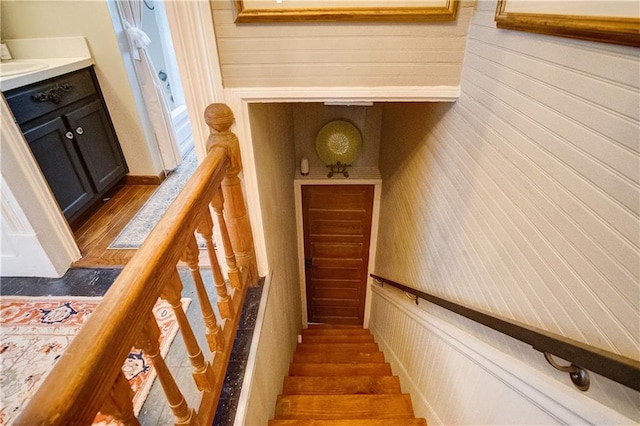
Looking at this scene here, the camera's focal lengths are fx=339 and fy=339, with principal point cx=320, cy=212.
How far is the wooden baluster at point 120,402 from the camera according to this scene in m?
0.64

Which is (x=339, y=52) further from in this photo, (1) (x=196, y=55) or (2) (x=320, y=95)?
(1) (x=196, y=55)

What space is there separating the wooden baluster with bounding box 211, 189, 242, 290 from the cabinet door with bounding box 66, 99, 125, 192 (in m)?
1.86

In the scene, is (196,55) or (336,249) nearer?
(196,55)

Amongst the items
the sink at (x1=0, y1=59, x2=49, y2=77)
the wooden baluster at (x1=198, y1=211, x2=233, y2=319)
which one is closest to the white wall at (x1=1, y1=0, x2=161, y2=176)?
the sink at (x1=0, y1=59, x2=49, y2=77)

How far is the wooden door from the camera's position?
332 cm

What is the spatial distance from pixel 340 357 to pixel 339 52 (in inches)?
95.8

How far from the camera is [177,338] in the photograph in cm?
150

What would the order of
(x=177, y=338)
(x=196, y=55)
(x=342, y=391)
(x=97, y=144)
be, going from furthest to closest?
(x=97, y=144), (x=342, y=391), (x=177, y=338), (x=196, y=55)

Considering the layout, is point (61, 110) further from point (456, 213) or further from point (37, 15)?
point (456, 213)

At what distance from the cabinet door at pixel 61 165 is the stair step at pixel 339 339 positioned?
2.41 metres

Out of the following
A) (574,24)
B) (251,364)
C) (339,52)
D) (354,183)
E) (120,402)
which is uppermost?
(574,24)

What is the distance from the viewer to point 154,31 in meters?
3.62

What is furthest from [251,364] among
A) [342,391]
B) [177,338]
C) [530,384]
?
[342,391]

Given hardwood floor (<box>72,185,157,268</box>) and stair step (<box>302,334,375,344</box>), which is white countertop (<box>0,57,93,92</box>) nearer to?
hardwood floor (<box>72,185,157,268</box>)
